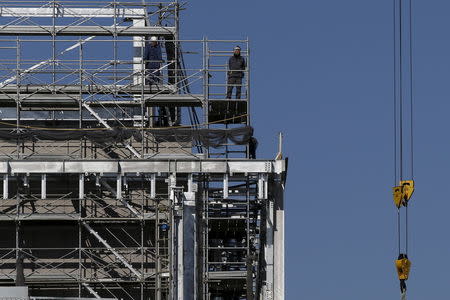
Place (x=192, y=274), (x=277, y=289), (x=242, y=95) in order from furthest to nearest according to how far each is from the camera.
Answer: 1. (x=242, y=95)
2. (x=277, y=289)
3. (x=192, y=274)

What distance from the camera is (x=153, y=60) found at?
2945 inches

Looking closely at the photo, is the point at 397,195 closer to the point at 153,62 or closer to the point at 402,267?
the point at 402,267

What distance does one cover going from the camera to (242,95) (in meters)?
75.3

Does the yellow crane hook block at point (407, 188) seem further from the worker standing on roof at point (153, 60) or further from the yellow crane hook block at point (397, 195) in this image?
the worker standing on roof at point (153, 60)

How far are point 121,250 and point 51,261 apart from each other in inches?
120

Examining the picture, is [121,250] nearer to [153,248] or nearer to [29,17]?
[153,248]

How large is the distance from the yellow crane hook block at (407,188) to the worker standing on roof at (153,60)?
65.1ft

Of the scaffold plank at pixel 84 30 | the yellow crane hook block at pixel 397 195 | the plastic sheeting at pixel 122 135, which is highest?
the scaffold plank at pixel 84 30

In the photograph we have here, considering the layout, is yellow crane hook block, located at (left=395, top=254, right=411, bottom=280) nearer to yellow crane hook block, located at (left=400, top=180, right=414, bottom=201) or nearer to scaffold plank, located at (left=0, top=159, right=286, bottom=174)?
yellow crane hook block, located at (left=400, top=180, right=414, bottom=201)

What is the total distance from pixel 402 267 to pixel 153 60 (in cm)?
2273

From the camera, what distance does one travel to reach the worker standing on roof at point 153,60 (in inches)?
2943

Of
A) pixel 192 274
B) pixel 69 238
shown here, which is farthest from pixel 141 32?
pixel 192 274

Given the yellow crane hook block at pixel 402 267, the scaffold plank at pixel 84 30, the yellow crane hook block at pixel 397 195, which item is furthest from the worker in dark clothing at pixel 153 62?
the yellow crane hook block at pixel 402 267

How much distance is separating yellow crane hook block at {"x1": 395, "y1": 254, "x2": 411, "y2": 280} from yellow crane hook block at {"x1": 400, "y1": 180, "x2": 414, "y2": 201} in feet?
7.09
